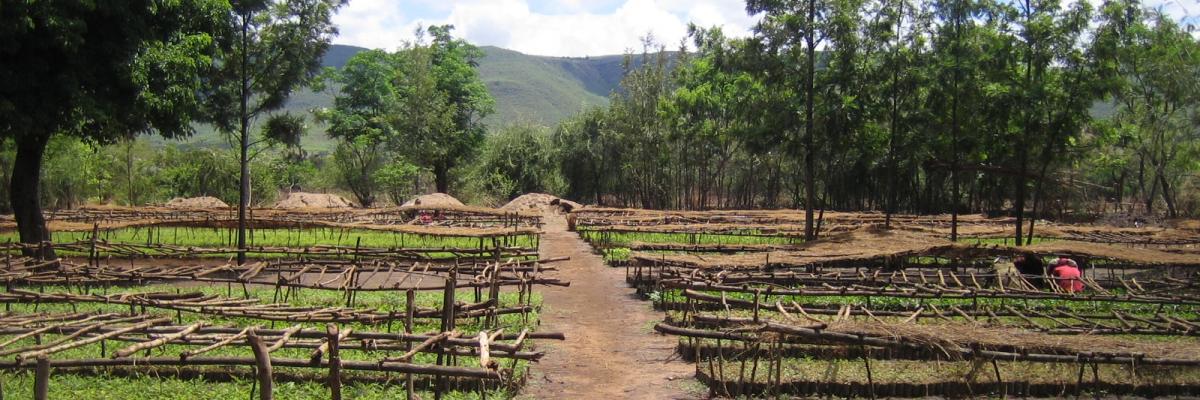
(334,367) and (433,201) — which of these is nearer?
(334,367)

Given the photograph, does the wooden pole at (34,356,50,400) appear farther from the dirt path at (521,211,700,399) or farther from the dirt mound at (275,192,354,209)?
the dirt mound at (275,192,354,209)

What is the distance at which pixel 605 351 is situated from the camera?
13.1 metres

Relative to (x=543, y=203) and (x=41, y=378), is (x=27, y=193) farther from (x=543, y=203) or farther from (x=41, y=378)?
(x=543, y=203)

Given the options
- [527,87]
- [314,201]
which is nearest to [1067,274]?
[314,201]

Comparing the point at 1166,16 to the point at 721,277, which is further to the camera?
the point at 1166,16

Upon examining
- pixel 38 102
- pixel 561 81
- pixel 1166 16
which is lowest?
pixel 38 102

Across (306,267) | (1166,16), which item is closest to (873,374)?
(306,267)

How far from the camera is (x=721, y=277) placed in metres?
16.2


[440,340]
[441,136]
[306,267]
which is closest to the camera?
[440,340]

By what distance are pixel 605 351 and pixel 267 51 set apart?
14.6 metres

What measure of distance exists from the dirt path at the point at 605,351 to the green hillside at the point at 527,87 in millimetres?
91346

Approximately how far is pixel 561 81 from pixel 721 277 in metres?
144

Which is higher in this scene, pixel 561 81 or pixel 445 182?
pixel 561 81

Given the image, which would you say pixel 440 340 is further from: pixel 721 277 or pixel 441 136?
pixel 441 136
